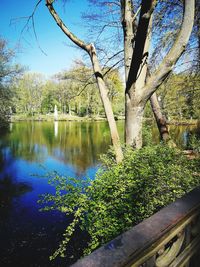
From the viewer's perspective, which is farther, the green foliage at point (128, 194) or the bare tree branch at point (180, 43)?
the bare tree branch at point (180, 43)

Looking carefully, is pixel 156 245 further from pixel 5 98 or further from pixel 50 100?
pixel 50 100

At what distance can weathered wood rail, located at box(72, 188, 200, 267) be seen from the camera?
0.90 metres

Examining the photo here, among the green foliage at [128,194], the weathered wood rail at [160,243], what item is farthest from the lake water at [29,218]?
the weathered wood rail at [160,243]

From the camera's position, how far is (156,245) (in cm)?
107

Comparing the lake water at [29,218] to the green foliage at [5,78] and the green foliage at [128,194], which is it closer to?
the green foliage at [128,194]

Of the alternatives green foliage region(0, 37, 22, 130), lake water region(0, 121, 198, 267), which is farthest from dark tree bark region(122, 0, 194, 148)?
green foliage region(0, 37, 22, 130)

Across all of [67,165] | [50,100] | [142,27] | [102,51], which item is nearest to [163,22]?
[102,51]

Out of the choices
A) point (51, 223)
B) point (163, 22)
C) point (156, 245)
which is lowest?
point (51, 223)

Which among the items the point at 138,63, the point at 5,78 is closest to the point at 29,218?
the point at 138,63

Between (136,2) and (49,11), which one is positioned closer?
(49,11)

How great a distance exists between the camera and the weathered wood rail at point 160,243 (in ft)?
2.94

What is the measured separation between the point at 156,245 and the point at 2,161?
1564 centimetres

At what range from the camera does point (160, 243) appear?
3.60 ft

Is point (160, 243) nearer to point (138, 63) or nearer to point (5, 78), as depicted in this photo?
point (138, 63)
